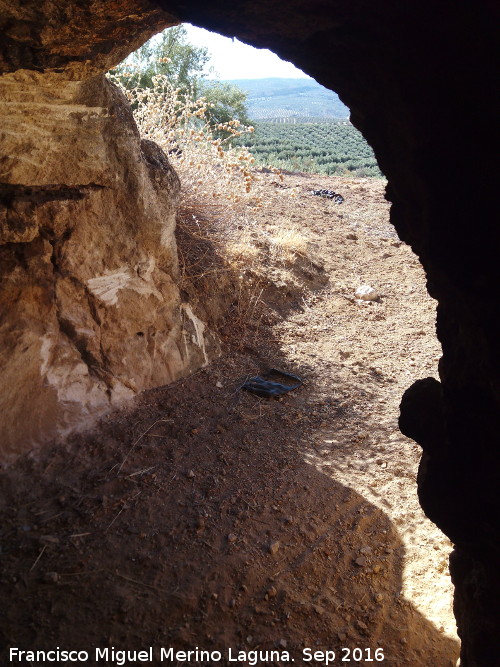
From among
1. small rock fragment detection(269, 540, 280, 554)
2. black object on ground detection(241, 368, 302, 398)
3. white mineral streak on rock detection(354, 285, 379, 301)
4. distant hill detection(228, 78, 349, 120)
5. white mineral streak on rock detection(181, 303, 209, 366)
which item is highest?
distant hill detection(228, 78, 349, 120)

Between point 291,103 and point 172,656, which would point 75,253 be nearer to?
point 172,656

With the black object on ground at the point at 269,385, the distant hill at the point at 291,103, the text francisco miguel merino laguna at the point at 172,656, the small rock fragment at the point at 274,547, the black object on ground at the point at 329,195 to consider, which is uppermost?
the distant hill at the point at 291,103

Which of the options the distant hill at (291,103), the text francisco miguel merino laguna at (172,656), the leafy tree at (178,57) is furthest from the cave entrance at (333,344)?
the distant hill at (291,103)

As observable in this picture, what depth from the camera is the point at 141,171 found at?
12.1 ft

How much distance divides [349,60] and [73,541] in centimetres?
237

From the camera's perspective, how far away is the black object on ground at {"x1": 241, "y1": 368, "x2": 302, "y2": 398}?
4.15m

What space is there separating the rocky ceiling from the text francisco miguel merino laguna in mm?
620

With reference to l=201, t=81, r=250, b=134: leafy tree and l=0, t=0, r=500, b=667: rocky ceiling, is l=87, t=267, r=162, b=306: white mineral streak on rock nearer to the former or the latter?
l=0, t=0, r=500, b=667: rocky ceiling

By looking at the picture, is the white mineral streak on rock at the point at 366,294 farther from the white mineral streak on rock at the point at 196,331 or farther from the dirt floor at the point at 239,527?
the white mineral streak on rock at the point at 196,331

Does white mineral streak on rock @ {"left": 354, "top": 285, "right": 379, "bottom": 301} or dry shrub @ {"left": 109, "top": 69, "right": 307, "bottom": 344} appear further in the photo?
white mineral streak on rock @ {"left": 354, "top": 285, "right": 379, "bottom": 301}

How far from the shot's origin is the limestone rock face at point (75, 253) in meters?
3.13

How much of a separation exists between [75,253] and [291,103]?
3767 cm

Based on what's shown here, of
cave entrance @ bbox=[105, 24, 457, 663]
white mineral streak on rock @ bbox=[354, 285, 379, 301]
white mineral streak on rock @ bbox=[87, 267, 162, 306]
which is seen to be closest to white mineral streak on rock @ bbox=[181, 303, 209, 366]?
cave entrance @ bbox=[105, 24, 457, 663]

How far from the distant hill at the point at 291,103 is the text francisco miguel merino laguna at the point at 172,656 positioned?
27928 millimetres
